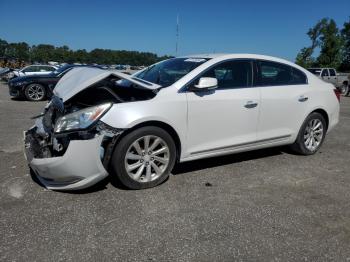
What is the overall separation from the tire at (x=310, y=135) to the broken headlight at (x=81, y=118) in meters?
3.22

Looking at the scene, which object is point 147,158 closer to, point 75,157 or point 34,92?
point 75,157

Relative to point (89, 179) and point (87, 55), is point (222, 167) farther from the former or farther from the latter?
point (87, 55)

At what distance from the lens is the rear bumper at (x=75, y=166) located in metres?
3.64

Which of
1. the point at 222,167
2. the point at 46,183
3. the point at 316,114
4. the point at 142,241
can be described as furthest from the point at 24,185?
the point at 316,114

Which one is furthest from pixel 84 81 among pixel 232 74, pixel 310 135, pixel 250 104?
pixel 310 135

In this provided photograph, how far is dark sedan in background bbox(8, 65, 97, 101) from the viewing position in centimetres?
1272

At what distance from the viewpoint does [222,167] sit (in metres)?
5.09

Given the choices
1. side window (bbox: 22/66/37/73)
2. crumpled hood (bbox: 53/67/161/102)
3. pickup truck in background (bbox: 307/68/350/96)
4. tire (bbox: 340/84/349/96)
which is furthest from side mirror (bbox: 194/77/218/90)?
tire (bbox: 340/84/349/96)

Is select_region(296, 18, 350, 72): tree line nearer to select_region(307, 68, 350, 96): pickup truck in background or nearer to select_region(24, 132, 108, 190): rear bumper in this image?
select_region(307, 68, 350, 96): pickup truck in background

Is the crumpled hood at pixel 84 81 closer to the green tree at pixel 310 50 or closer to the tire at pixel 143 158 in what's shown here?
the tire at pixel 143 158

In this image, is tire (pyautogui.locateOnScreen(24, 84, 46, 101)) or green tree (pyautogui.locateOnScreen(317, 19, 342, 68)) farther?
green tree (pyautogui.locateOnScreen(317, 19, 342, 68))

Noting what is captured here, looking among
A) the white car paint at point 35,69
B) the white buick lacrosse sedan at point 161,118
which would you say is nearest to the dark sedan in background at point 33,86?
the white car paint at point 35,69

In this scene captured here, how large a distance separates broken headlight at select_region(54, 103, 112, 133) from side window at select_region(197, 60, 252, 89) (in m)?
1.46

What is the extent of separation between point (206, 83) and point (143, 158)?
1132 millimetres
